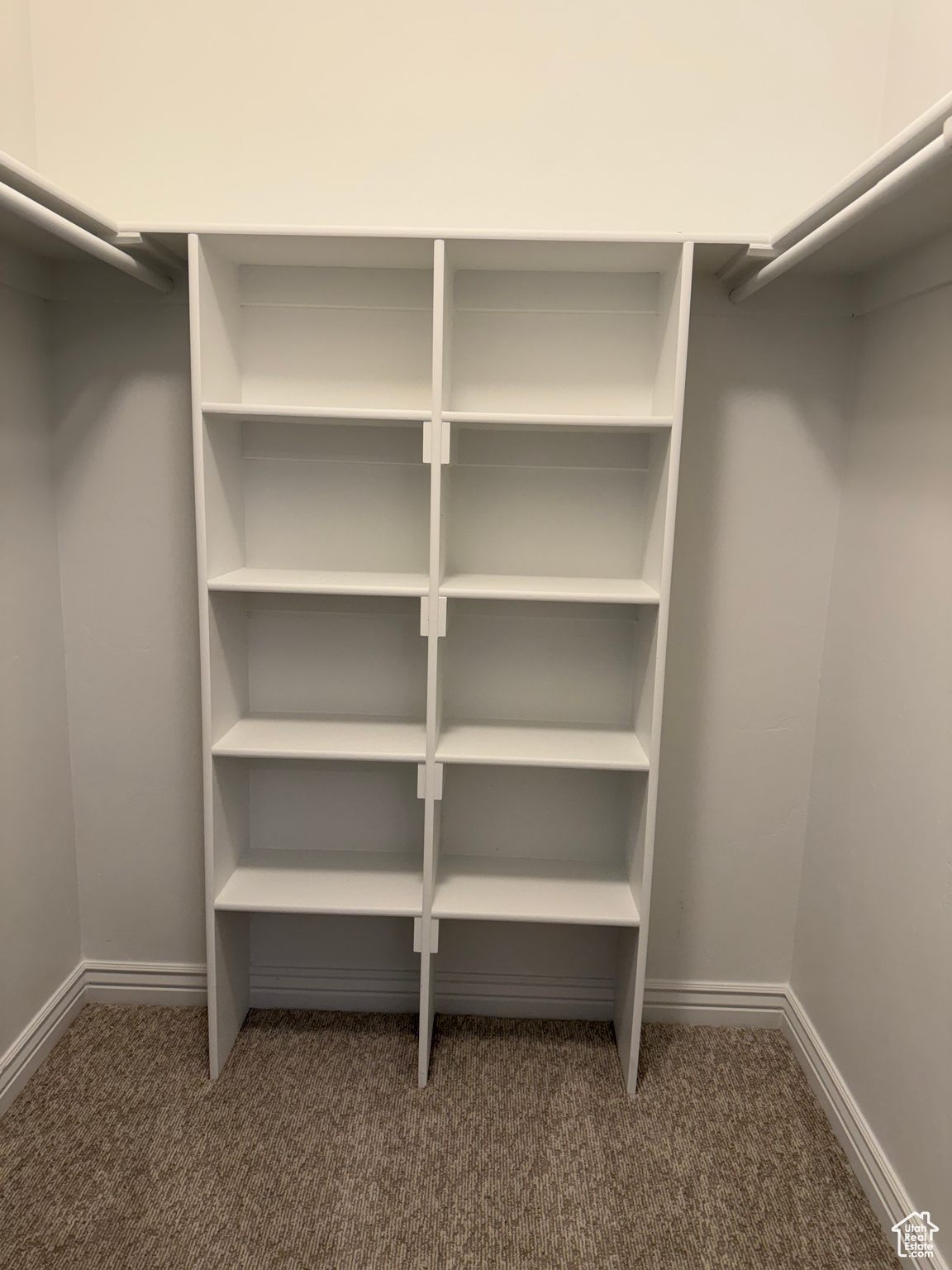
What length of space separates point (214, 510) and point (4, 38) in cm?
123

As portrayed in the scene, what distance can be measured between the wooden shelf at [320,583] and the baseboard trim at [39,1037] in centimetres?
131

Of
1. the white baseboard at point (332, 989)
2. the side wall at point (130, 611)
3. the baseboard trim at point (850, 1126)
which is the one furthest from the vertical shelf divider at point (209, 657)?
the baseboard trim at point (850, 1126)

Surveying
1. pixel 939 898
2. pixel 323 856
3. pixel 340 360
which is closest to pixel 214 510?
pixel 340 360

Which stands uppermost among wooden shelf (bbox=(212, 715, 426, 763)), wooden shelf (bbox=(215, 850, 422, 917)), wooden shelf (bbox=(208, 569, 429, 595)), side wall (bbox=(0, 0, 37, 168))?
side wall (bbox=(0, 0, 37, 168))

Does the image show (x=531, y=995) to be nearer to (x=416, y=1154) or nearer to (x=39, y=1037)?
(x=416, y=1154)

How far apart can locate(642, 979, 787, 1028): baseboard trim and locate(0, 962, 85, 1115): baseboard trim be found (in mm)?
1705

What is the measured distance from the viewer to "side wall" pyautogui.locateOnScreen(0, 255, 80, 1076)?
2023 mm

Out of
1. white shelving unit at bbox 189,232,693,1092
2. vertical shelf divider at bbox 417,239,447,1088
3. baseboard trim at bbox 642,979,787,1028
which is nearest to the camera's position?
vertical shelf divider at bbox 417,239,447,1088

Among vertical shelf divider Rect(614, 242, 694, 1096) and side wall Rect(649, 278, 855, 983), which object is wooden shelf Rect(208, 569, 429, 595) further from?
side wall Rect(649, 278, 855, 983)

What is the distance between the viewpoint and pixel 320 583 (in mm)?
1983

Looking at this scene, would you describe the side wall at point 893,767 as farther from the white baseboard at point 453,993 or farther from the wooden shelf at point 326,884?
the wooden shelf at point 326,884

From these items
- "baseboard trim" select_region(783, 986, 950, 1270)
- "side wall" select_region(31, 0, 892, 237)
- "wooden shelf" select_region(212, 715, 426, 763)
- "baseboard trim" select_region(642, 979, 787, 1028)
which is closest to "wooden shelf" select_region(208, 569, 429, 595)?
"wooden shelf" select_region(212, 715, 426, 763)

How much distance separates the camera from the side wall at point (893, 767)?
1.65 metres

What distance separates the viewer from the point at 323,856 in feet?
7.78
